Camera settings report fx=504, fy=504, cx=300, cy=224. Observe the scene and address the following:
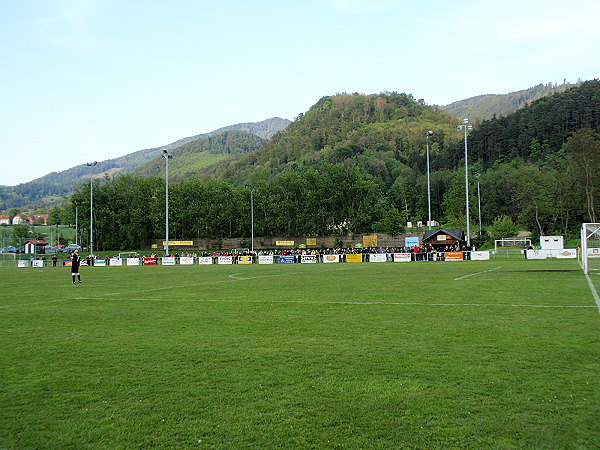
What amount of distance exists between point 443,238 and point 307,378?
6159 cm

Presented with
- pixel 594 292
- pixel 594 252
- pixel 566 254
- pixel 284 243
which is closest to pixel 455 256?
pixel 566 254

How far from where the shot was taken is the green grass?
17.5 ft

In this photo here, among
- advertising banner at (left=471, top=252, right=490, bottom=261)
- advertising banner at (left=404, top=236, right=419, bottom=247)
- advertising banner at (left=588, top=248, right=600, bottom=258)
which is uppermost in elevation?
advertising banner at (left=404, top=236, right=419, bottom=247)

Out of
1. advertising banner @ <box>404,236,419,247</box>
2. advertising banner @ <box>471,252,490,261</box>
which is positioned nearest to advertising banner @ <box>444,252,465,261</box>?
advertising banner @ <box>471,252,490,261</box>

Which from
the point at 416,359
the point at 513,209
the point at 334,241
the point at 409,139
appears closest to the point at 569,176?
the point at 513,209

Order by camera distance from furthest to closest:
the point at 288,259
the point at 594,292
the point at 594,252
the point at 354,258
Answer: the point at 288,259
the point at 354,258
the point at 594,252
the point at 594,292

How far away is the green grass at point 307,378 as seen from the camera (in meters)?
5.34

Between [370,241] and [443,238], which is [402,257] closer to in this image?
[443,238]

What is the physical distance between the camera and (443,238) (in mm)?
66062

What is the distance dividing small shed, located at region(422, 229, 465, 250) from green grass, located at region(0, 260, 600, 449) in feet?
167

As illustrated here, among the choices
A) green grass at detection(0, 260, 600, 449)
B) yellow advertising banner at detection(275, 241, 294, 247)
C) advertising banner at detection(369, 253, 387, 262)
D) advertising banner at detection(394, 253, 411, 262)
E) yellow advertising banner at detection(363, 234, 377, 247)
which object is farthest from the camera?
yellow advertising banner at detection(275, 241, 294, 247)

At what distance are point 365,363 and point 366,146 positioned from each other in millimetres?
190347

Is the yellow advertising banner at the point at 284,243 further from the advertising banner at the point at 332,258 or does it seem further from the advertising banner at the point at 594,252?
the advertising banner at the point at 594,252

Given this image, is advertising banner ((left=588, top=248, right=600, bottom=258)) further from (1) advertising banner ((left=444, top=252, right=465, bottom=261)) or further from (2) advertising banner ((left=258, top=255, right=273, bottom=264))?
(2) advertising banner ((left=258, top=255, right=273, bottom=264))
